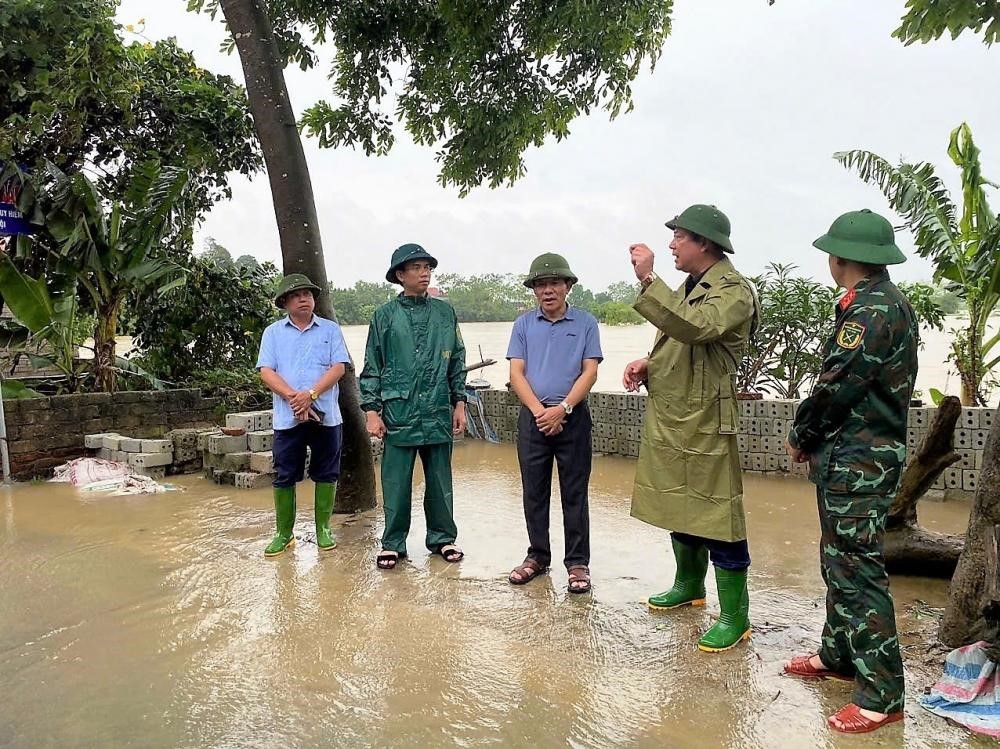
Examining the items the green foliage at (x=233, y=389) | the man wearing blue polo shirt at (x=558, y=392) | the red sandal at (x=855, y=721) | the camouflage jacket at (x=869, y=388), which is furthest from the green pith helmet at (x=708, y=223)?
the green foliage at (x=233, y=389)

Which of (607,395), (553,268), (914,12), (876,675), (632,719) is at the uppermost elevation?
(914,12)

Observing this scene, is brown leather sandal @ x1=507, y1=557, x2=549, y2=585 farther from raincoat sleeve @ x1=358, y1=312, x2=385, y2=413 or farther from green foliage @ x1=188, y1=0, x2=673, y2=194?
green foliage @ x1=188, y1=0, x2=673, y2=194

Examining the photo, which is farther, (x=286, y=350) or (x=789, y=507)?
(x=789, y=507)

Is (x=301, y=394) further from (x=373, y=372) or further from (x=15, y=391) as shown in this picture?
(x=15, y=391)

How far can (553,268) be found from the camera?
409cm

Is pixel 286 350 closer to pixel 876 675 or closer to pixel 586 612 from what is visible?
pixel 586 612

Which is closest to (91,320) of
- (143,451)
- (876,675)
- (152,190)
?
(152,190)

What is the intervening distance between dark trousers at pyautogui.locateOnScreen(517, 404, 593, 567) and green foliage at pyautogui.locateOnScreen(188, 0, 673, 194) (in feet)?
9.81

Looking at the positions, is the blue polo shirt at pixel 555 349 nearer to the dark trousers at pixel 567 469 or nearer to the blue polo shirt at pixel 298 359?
the dark trousers at pixel 567 469

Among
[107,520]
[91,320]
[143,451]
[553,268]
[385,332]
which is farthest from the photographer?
[91,320]

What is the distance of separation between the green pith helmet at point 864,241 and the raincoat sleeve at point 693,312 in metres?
0.46

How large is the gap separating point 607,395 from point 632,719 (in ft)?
19.4

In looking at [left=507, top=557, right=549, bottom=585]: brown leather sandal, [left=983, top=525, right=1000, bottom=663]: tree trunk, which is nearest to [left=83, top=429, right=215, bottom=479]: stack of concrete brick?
[left=507, top=557, right=549, bottom=585]: brown leather sandal

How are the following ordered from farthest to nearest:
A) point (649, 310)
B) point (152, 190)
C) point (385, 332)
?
1. point (152, 190)
2. point (385, 332)
3. point (649, 310)
